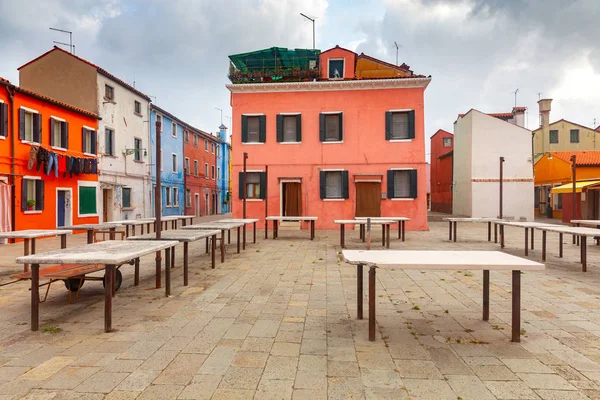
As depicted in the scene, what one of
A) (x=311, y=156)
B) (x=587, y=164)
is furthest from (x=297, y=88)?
(x=587, y=164)

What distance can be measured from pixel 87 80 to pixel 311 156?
37.5ft

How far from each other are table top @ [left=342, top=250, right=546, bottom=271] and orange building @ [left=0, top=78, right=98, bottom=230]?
13.8 meters

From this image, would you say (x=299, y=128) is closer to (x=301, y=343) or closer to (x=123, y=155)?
(x=123, y=155)

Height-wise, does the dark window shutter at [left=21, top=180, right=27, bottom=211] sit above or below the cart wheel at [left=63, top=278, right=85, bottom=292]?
above

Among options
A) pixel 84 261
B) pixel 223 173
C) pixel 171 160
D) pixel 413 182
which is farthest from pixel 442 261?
pixel 223 173

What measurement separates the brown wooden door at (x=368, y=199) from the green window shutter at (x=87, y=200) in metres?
12.3

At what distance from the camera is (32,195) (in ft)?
47.5

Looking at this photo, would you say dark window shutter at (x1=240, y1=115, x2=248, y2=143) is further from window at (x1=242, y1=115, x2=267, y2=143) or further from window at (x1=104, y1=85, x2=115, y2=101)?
window at (x1=104, y1=85, x2=115, y2=101)

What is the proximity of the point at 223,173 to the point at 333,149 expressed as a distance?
22.5 m

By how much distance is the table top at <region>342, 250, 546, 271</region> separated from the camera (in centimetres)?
382

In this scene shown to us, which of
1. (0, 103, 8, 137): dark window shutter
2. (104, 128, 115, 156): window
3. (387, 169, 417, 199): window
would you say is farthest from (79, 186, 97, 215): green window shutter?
(387, 169, 417, 199): window

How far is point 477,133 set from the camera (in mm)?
24719

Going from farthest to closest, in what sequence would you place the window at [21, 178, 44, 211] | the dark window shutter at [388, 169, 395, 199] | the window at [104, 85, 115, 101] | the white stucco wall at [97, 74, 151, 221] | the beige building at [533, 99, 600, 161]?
the beige building at [533, 99, 600, 161] → the window at [104, 85, 115, 101] → the white stucco wall at [97, 74, 151, 221] → the dark window shutter at [388, 169, 395, 199] → the window at [21, 178, 44, 211]

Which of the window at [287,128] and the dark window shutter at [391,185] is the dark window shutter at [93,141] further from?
the dark window shutter at [391,185]
